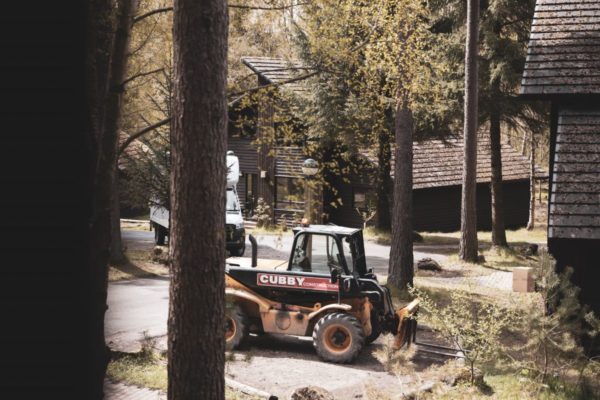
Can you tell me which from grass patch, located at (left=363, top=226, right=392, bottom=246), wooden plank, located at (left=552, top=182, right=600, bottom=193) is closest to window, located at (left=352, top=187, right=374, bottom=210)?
grass patch, located at (left=363, top=226, right=392, bottom=246)

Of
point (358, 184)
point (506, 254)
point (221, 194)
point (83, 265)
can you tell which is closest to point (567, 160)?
point (221, 194)

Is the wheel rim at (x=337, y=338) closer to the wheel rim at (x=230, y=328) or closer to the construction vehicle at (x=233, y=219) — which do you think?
the wheel rim at (x=230, y=328)

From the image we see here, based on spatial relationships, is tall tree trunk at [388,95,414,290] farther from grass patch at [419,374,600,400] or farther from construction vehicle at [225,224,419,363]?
grass patch at [419,374,600,400]

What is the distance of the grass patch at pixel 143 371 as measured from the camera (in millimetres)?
10594

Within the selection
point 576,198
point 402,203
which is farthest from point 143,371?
point 402,203

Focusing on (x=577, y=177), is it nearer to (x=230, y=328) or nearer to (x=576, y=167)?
(x=576, y=167)

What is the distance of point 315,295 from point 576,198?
5001 mm

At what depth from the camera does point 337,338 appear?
12.7m

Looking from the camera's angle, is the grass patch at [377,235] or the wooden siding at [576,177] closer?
the wooden siding at [576,177]

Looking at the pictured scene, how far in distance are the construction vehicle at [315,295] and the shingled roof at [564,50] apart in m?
4.93

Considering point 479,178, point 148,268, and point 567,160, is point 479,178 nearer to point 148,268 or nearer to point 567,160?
point 148,268

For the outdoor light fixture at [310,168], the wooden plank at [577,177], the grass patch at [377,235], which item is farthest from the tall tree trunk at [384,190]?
the wooden plank at [577,177]

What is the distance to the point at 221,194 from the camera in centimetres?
748

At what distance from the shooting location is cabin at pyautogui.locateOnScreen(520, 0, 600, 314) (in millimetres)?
12725
